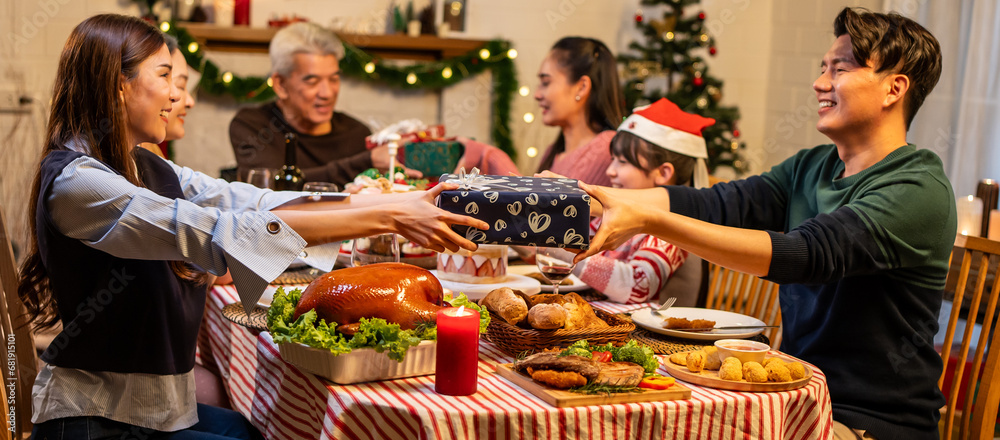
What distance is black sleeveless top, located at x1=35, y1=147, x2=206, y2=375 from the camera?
5.28 feet

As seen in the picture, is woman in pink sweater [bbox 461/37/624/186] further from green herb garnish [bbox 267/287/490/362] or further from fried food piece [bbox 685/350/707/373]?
green herb garnish [bbox 267/287/490/362]

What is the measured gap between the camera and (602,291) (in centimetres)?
222

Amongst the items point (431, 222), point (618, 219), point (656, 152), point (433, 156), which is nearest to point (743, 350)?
point (618, 219)

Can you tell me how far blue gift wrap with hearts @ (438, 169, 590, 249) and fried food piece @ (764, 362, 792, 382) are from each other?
1.37 ft

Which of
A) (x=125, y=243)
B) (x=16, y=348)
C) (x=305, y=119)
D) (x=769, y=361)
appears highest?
(x=305, y=119)

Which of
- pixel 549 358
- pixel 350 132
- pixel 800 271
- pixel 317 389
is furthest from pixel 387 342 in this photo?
pixel 350 132

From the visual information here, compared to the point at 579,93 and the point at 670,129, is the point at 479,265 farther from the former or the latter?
the point at 579,93

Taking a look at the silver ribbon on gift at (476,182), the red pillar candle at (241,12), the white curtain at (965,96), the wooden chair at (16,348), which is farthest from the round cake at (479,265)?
the red pillar candle at (241,12)

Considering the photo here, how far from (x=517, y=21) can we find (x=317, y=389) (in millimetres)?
4450

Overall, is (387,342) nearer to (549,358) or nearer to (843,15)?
(549,358)

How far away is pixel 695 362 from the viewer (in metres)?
1.49

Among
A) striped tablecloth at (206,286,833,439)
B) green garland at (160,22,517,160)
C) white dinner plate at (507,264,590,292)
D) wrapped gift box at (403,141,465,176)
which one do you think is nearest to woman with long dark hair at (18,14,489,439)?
striped tablecloth at (206,286,833,439)

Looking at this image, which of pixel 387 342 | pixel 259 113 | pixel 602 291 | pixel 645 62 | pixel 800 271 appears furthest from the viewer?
pixel 645 62

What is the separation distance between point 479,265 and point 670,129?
0.99 m
